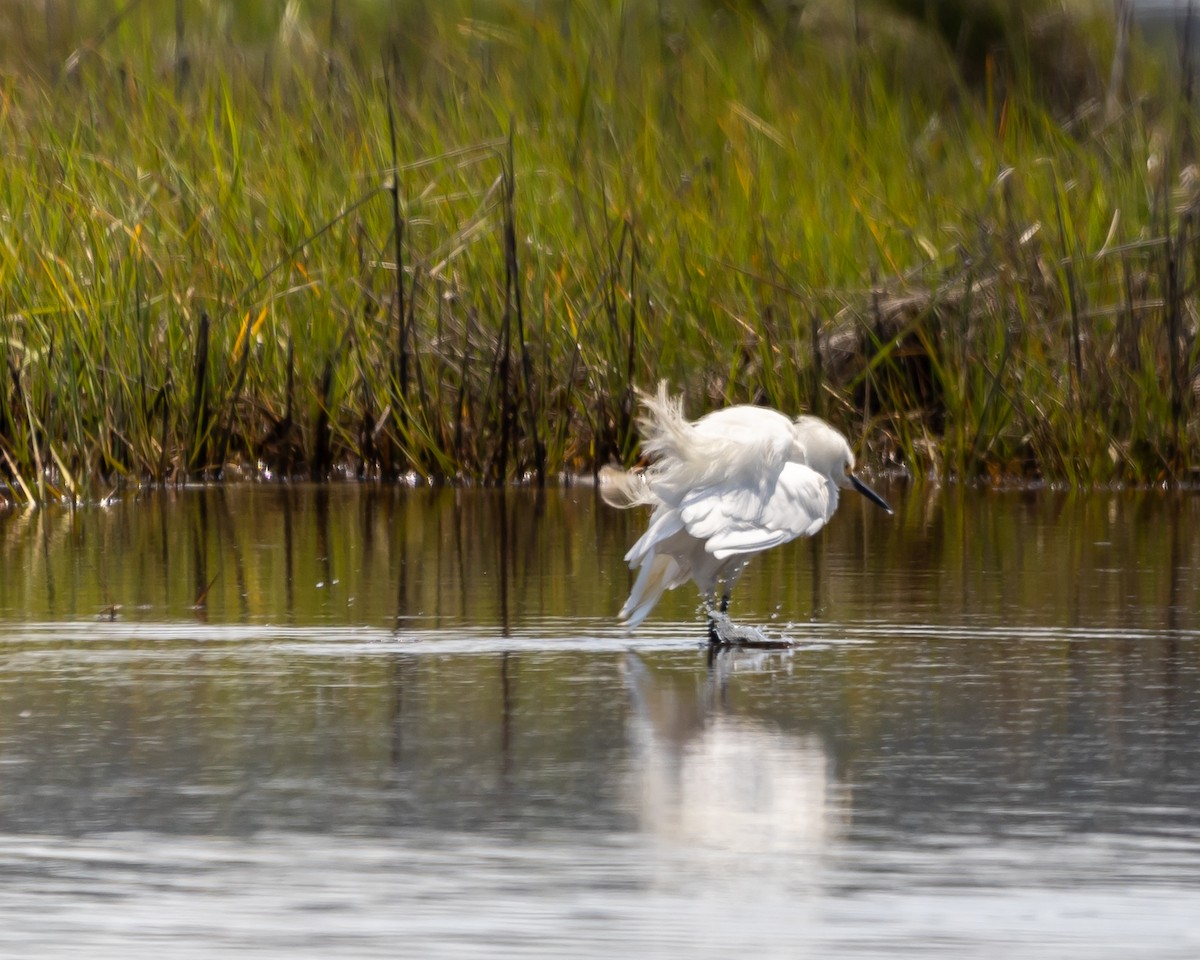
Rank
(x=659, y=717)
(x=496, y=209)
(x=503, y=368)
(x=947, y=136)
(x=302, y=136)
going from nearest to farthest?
1. (x=659, y=717)
2. (x=503, y=368)
3. (x=496, y=209)
4. (x=302, y=136)
5. (x=947, y=136)

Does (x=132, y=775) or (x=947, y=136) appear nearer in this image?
(x=132, y=775)

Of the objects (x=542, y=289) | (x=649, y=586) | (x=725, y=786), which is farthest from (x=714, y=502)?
(x=542, y=289)

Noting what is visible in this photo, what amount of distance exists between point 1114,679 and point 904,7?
36.2 feet

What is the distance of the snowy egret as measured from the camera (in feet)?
19.5

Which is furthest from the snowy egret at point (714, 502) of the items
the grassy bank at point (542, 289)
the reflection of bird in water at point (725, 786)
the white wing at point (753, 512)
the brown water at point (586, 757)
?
the grassy bank at point (542, 289)

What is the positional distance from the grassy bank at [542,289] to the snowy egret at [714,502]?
11.9ft

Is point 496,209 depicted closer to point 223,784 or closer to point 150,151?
point 150,151

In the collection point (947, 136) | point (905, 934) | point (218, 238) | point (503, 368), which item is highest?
point (947, 136)

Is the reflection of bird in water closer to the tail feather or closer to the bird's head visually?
the tail feather

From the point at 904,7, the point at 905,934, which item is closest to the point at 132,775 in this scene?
the point at 905,934

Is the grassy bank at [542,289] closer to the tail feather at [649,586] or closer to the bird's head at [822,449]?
the bird's head at [822,449]

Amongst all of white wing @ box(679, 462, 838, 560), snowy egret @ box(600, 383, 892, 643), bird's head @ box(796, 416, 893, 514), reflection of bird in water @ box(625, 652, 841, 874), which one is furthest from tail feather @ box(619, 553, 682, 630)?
reflection of bird in water @ box(625, 652, 841, 874)

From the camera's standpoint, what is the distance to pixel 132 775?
4246 millimetres

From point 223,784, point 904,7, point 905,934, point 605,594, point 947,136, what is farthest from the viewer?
point 904,7
